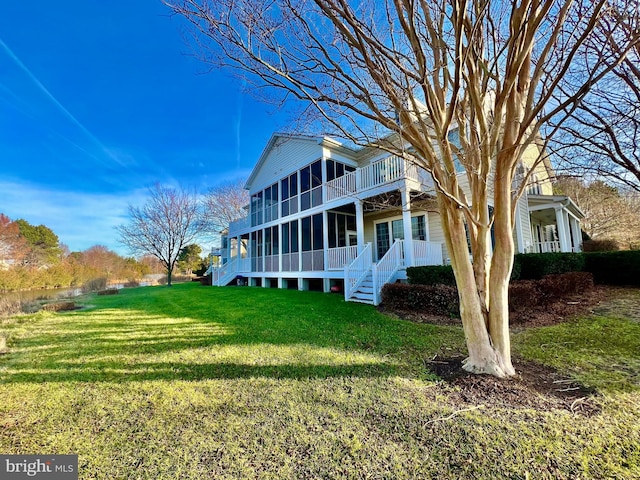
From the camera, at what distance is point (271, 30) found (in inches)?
139

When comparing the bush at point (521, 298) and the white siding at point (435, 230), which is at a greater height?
the white siding at point (435, 230)

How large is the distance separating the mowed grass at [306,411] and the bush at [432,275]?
2316mm

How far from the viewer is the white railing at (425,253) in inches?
375

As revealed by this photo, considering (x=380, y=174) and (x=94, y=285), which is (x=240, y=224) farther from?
(x=380, y=174)

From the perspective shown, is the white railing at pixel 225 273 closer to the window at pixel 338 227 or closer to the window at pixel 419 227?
the window at pixel 338 227

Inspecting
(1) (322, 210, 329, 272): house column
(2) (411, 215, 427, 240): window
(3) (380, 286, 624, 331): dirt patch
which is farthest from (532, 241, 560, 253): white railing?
(1) (322, 210, 329, 272): house column

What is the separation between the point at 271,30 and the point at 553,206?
12820 millimetres

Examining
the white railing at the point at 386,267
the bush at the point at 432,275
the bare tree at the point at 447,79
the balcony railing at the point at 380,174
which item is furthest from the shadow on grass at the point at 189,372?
the balcony railing at the point at 380,174

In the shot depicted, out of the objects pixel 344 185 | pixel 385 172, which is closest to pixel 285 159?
pixel 344 185

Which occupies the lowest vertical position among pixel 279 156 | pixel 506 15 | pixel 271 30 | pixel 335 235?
pixel 335 235

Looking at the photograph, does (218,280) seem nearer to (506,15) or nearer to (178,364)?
(178,364)

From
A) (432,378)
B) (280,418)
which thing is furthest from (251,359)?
(432,378)

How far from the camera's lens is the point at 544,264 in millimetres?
7828

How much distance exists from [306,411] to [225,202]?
31761mm
